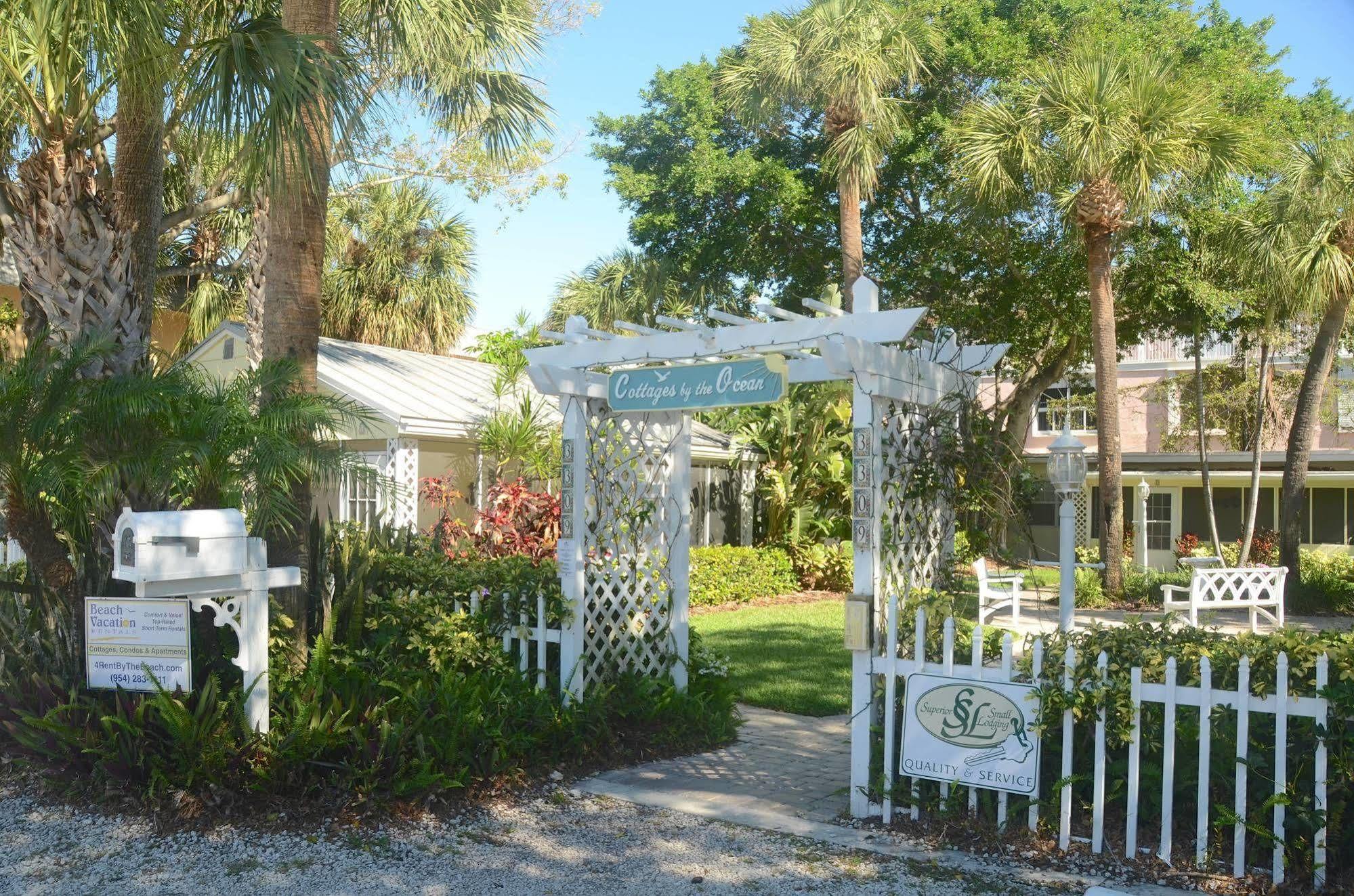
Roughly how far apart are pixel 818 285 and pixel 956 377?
18.3 m

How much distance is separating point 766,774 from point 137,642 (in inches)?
146

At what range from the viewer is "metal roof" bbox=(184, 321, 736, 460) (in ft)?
48.6

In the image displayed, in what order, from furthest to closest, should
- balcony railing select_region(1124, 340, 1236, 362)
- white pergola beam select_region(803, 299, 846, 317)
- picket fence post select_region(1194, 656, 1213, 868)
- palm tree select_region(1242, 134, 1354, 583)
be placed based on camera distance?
balcony railing select_region(1124, 340, 1236, 362), palm tree select_region(1242, 134, 1354, 583), white pergola beam select_region(803, 299, 846, 317), picket fence post select_region(1194, 656, 1213, 868)

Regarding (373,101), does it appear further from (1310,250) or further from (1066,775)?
(1310,250)

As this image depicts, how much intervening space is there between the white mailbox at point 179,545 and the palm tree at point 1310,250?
49.6 ft

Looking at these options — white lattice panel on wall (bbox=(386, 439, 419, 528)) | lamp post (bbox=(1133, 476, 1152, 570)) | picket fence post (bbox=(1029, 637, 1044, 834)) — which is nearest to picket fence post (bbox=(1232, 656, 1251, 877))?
picket fence post (bbox=(1029, 637, 1044, 834))

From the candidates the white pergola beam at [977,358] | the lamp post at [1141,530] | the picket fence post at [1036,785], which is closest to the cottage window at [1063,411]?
the lamp post at [1141,530]

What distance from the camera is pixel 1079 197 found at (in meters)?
16.0

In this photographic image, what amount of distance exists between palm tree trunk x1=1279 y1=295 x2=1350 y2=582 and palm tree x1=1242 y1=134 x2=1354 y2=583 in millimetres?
10

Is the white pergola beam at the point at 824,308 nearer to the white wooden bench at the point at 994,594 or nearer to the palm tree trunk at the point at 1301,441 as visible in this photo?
the white wooden bench at the point at 994,594

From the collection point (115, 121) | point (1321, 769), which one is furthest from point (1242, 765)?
point (115, 121)

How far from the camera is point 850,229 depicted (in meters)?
18.4

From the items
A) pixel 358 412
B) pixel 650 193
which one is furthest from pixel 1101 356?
pixel 358 412

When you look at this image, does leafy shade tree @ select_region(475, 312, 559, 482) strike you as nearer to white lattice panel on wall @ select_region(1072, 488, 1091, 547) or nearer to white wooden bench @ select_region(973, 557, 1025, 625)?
white wooden bench @ select_region(973, 557, 1025, 625)
